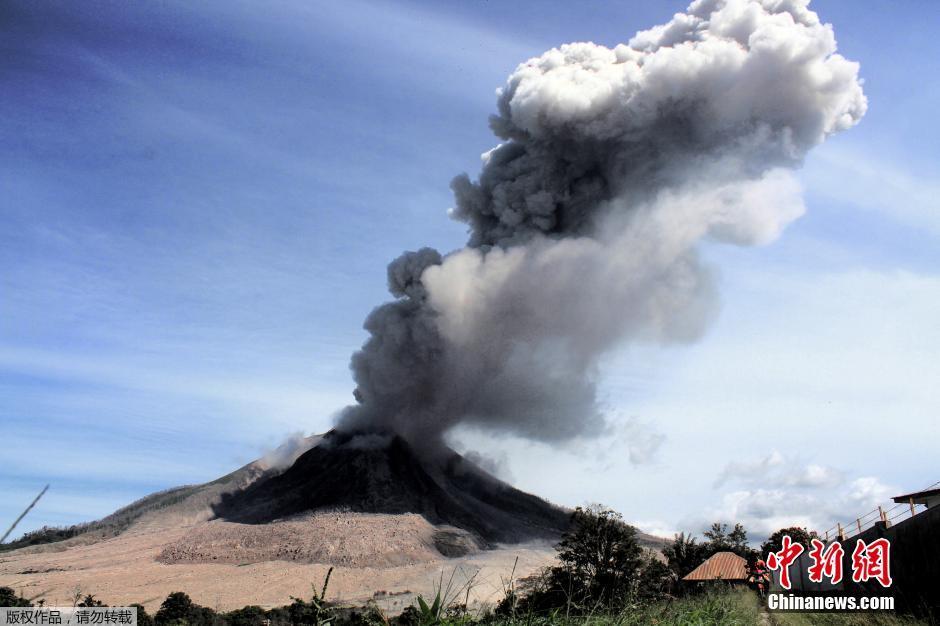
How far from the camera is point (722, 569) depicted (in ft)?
163

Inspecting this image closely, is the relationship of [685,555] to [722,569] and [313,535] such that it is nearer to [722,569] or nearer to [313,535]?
[722,569]

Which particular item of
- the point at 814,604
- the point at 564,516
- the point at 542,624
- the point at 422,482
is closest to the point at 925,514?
the point at 814,604

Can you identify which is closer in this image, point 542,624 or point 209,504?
point 542,624

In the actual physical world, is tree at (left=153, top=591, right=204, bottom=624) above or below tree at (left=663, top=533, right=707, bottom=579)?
below

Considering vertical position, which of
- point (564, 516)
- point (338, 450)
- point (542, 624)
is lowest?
point (542, 624)

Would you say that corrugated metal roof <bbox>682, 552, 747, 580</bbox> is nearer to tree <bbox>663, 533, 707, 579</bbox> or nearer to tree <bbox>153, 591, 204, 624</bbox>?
tree <bbox>663, 533, 707, 579</bbox>

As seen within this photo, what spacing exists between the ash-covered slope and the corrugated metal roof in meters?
46.2

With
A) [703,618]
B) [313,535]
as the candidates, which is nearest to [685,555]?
[313,535]

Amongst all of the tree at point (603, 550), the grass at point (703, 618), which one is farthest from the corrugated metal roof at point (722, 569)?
the grass at point (703, 618)

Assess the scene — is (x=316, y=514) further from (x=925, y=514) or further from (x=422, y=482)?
(x=925, y=514)

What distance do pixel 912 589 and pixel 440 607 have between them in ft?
59.1

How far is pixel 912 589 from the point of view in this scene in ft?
59.1

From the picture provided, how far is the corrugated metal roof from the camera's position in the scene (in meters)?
47.8

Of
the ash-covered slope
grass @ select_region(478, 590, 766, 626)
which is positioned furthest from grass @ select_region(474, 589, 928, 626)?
the ash-covered slope
